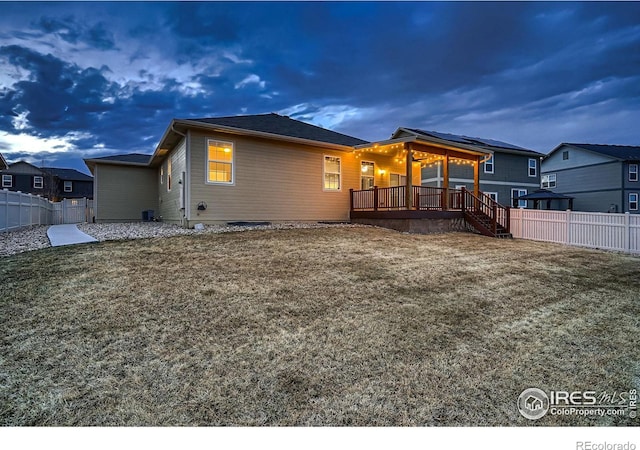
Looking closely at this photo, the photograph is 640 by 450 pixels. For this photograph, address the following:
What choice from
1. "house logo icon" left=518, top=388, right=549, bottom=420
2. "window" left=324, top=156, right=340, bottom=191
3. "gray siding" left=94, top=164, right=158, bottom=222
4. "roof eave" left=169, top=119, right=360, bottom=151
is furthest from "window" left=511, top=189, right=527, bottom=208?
"gray siding" left=94, top=164, right=158, bottom=222

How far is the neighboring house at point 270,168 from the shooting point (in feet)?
34.3

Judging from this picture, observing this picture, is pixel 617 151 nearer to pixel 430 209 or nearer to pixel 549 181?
pixel 549 181

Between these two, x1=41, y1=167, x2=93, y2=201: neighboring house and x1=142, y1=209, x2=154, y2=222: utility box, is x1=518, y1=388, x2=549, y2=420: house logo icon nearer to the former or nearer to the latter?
x1=142, y1=209, x2=154, y2=222: utility box

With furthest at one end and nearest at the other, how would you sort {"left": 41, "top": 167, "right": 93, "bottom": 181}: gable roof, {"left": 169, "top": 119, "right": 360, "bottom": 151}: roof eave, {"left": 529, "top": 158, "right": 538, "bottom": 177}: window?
{"left": 41, "top": 167, "right": 93, "bottom": 181}: gable roof < {"left": 529, "top": 158, "right": 538, "bottom": 177}: window < {"left": 169, "top": 119, "right": 360, "bottom": 151}: roof eave

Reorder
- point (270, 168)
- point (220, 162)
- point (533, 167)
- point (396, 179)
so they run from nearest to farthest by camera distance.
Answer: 1. point (220, 162)
2. point (270, 168)
3. point (396, 179)
4. point (533, 167)

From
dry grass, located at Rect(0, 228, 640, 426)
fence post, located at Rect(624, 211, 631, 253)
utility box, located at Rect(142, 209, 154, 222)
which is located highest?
utility box, located at Rect(142, 209, 154, 222)

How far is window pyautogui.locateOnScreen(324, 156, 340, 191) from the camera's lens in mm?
13102

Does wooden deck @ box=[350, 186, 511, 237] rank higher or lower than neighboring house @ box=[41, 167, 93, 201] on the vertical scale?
lower

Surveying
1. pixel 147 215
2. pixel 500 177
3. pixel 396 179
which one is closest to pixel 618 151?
pixel 500 177

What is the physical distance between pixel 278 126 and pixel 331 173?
2.87 m

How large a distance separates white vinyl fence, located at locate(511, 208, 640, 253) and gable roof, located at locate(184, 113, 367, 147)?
24.4 feet

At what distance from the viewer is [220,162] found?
35.6 ft

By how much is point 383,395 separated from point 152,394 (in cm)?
179
